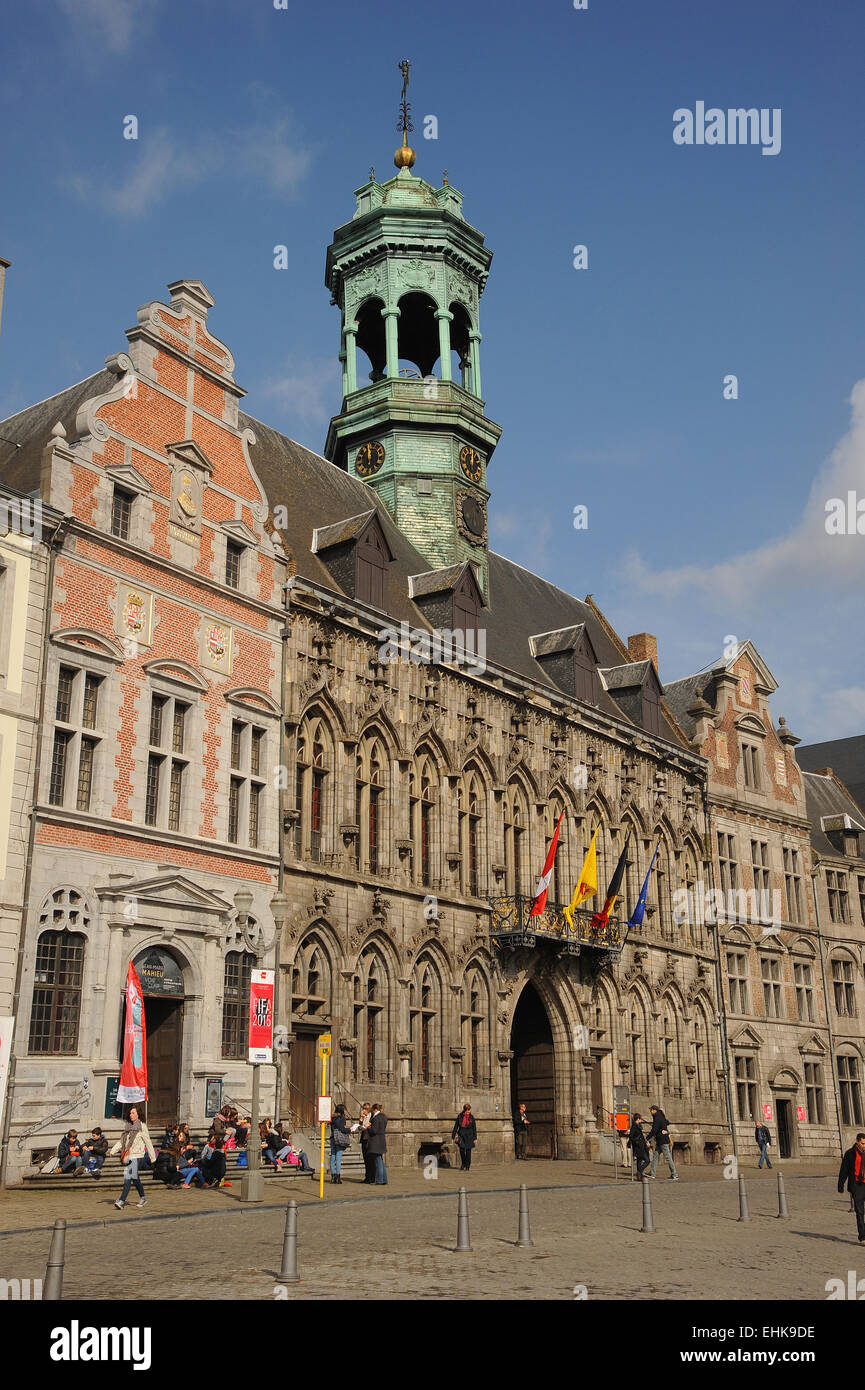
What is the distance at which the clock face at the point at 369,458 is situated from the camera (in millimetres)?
46250

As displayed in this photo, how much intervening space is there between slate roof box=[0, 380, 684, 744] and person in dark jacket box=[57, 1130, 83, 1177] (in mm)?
13893

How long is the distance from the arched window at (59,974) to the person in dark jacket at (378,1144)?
20.0ft

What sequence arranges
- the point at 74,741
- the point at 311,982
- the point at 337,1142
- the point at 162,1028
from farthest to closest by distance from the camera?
the point at 311,982 < the point at 162,1028 < the point at 337,1142 < the point at 74,741

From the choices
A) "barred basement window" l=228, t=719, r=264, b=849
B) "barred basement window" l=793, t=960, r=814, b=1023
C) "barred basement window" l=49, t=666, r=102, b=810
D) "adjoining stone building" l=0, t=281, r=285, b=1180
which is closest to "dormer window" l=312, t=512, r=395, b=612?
"adjoining stone building" l=0, t=281, r=285, b=1180

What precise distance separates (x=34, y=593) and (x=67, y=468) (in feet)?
9.78

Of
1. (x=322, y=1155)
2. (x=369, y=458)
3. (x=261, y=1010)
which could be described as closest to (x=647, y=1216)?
(x=322, y=1155)

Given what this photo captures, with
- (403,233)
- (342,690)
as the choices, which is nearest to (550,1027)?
(342,690)

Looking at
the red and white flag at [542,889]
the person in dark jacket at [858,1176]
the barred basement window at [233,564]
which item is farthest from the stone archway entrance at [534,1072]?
the person in dark jacket at [858,1176]

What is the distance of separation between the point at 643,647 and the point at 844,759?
2185 centimetres

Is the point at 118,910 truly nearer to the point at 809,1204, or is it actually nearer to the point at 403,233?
the point at 809,1204

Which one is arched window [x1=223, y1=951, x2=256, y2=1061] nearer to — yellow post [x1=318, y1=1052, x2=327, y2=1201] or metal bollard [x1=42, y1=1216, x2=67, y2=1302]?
yellow post [x1=318, y1=1052, x2=327, y2=1201]

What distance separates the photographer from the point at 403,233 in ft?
157

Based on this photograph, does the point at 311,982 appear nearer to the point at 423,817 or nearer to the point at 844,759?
the point at 423,817

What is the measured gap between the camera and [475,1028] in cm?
3819
